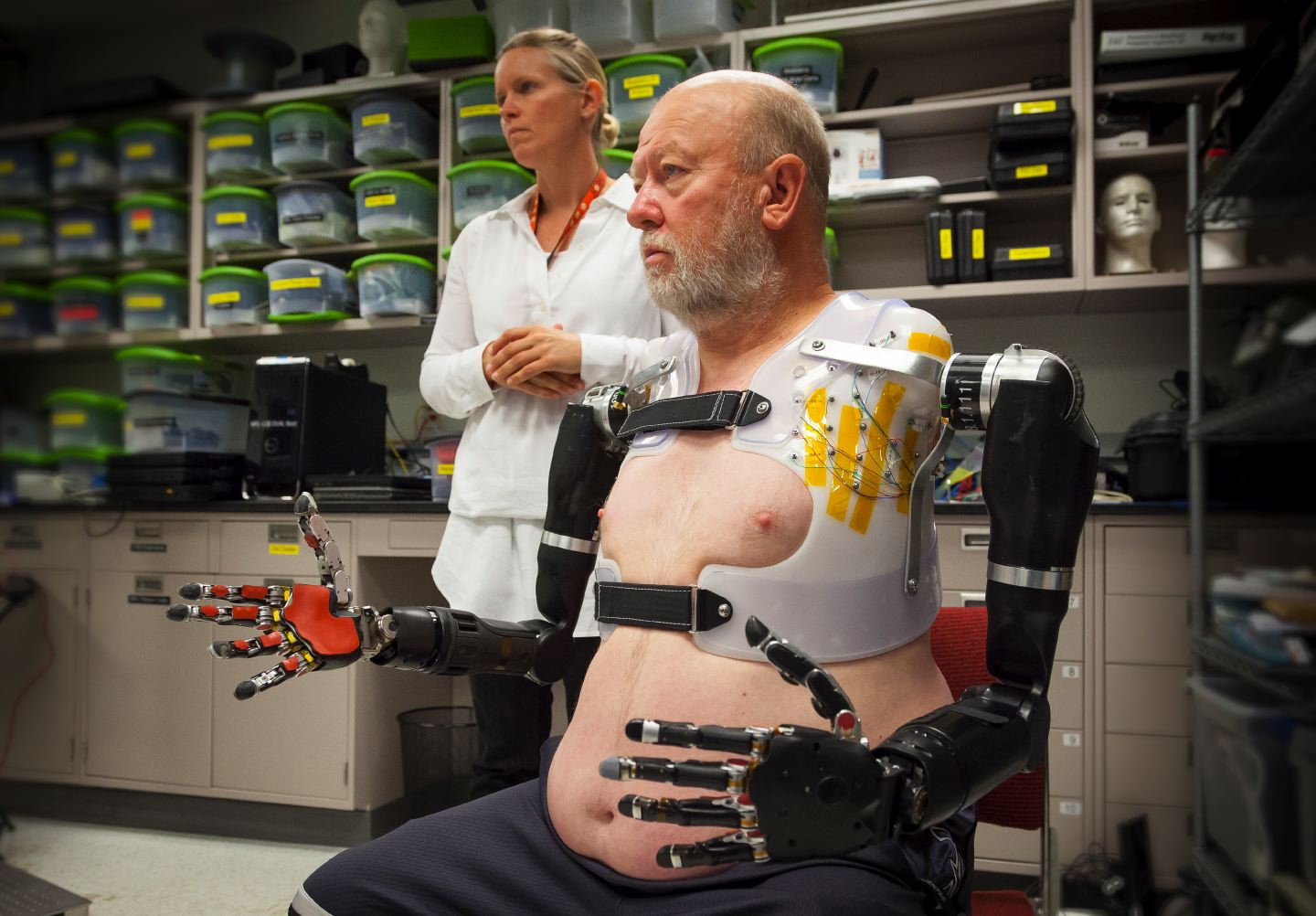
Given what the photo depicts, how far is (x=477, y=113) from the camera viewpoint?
3049 mm

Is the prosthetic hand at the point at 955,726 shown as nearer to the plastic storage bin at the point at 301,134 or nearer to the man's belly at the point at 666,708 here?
the man's belly at the point at 666,708

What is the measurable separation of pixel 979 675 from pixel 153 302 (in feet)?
10.5

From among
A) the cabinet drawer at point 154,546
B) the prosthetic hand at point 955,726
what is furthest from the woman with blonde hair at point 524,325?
the cabinet drawer at point 154,546

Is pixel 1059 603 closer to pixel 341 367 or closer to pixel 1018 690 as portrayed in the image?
pixel 1018 690

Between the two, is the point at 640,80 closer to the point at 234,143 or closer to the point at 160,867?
the point at 234,143

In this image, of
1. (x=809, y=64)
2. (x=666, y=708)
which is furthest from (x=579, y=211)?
(x=809, y=64)

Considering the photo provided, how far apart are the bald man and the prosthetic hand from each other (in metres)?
0.08

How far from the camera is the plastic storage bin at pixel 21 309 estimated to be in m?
1.17

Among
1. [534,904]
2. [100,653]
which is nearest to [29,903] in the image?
[100,653]

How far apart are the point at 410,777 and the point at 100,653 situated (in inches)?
46.8

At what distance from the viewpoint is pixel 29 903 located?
1.82m

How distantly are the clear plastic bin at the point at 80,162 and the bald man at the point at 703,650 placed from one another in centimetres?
95

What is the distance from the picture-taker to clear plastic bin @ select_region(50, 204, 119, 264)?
1.34 meters

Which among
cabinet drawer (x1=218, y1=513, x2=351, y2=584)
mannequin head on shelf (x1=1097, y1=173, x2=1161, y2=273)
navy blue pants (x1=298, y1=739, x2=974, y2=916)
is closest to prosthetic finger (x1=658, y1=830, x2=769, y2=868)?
navy blue pants (x1=298, y1=739, x2=974, y2=916)
